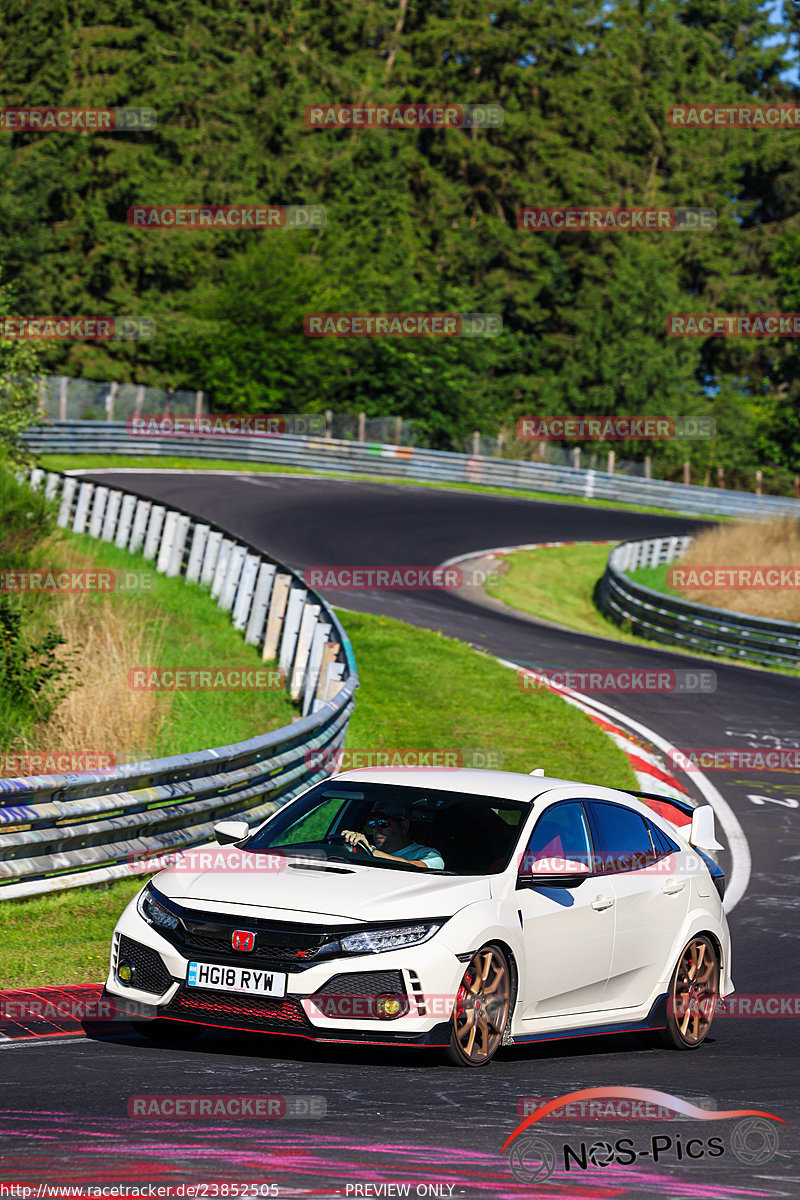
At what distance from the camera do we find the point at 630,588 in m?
31.3

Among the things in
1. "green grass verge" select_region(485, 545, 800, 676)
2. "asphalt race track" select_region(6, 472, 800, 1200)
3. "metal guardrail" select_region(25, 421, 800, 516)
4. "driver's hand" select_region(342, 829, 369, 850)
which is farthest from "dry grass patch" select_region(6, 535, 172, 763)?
"metal guardrail" select_region(25, 421, 800, 516)

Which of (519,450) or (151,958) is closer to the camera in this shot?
(151,958)

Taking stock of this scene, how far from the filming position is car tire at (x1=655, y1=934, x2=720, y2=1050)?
8469mm

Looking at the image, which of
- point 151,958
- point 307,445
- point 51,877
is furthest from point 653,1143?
point 307,445

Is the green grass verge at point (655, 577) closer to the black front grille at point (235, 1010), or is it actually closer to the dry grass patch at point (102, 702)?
the dry grass patch at point (102, 702)

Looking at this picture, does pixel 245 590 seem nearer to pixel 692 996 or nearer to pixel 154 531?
pixel 154 531

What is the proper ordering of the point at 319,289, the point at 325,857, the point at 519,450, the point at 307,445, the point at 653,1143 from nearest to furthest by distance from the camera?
the point at 653,1143, the point at 325,857, the point at 307,445, the point at 519,450, the point at 319,289

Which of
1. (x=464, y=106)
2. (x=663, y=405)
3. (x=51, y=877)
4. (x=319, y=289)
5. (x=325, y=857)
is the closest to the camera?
(x=325, y=857)

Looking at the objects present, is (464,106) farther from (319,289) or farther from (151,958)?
(151,958)

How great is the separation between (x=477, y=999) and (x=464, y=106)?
7910cm

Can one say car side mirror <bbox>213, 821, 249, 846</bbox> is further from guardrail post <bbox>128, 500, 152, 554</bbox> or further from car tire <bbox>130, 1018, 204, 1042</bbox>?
guardrail post <bbox>128, 500, 152, 554</bbox>

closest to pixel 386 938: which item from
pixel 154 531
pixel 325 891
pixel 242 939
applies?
pixel 325 891

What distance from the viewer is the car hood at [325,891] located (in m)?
6.91

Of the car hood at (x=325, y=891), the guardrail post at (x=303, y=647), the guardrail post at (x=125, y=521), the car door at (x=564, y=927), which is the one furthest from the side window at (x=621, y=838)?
the guardrail post at (x=125, y=521)
